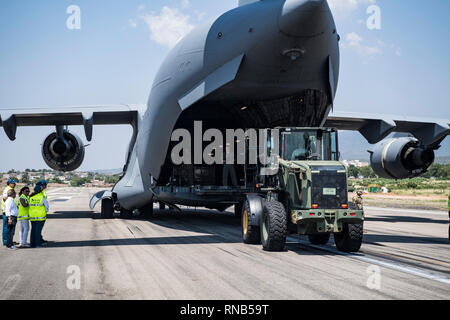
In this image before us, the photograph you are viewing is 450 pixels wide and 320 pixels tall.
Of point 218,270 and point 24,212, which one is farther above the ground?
point 24,212

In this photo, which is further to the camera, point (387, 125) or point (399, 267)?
point (387, 125)

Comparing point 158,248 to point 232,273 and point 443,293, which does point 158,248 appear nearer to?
point 232,273

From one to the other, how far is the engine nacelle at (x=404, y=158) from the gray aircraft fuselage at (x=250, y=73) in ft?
18.1

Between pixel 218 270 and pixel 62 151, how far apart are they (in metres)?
14.4

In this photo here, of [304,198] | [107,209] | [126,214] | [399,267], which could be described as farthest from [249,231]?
[107,209]

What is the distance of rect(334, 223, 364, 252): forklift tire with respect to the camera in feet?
31.1

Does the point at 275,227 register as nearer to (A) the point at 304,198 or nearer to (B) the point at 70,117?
(A) the point at 304,198

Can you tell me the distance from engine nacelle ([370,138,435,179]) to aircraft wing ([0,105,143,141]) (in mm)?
10411

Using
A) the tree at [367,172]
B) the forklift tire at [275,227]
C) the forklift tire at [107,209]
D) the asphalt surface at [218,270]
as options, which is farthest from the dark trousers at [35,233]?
the tree at [367,172]

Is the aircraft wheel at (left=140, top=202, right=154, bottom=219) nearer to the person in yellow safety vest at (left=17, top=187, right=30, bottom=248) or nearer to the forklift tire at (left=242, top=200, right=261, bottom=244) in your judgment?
the person in yellow safety vest at (left=17, top=187, right=30, bottom=248)

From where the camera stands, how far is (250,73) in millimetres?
12188

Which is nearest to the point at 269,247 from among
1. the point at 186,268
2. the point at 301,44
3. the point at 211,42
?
the point at 186,268

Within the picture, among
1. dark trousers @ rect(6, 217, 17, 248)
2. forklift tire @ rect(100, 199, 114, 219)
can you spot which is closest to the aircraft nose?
dark trousers @ rect(6, 217, 17, 248)

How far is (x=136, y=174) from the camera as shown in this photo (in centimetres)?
1855
